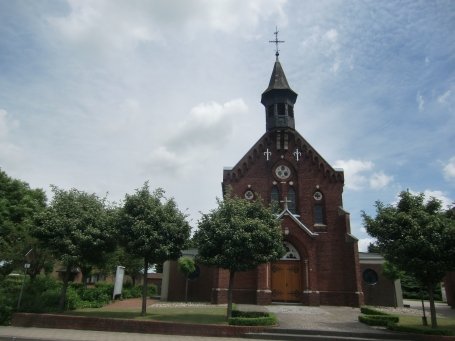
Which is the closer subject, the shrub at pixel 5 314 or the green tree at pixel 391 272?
the shrub at pixel 5 314

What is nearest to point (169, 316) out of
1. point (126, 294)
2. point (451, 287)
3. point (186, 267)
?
point (186, 267)

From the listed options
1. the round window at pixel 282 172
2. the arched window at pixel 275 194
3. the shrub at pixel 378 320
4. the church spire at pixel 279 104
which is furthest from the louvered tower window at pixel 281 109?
the shrub at pixel 378 320

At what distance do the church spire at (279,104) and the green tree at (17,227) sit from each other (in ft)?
71.9

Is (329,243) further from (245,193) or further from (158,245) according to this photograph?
(158,245)

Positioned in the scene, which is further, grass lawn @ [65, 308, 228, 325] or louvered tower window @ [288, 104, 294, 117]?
louvered tower window @ [288, 104, 294, 117]

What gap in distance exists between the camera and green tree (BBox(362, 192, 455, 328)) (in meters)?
15.1

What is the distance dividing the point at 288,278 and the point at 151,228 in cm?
1485

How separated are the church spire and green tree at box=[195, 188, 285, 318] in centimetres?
1513

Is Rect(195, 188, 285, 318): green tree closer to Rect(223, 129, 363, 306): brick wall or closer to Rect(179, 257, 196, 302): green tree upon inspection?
Rect(223, 129, 363, 306): brick wall

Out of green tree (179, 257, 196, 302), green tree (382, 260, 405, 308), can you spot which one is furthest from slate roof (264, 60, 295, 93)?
green tree (382, 260, 405, 308)

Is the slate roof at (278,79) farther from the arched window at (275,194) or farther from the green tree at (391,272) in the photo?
the green tree at (391,272)

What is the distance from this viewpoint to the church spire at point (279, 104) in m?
32.2

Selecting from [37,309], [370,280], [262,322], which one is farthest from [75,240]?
[370,280]

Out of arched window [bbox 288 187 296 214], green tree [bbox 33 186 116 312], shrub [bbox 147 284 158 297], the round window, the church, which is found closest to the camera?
green tree [bbox 33 186 116 312]
